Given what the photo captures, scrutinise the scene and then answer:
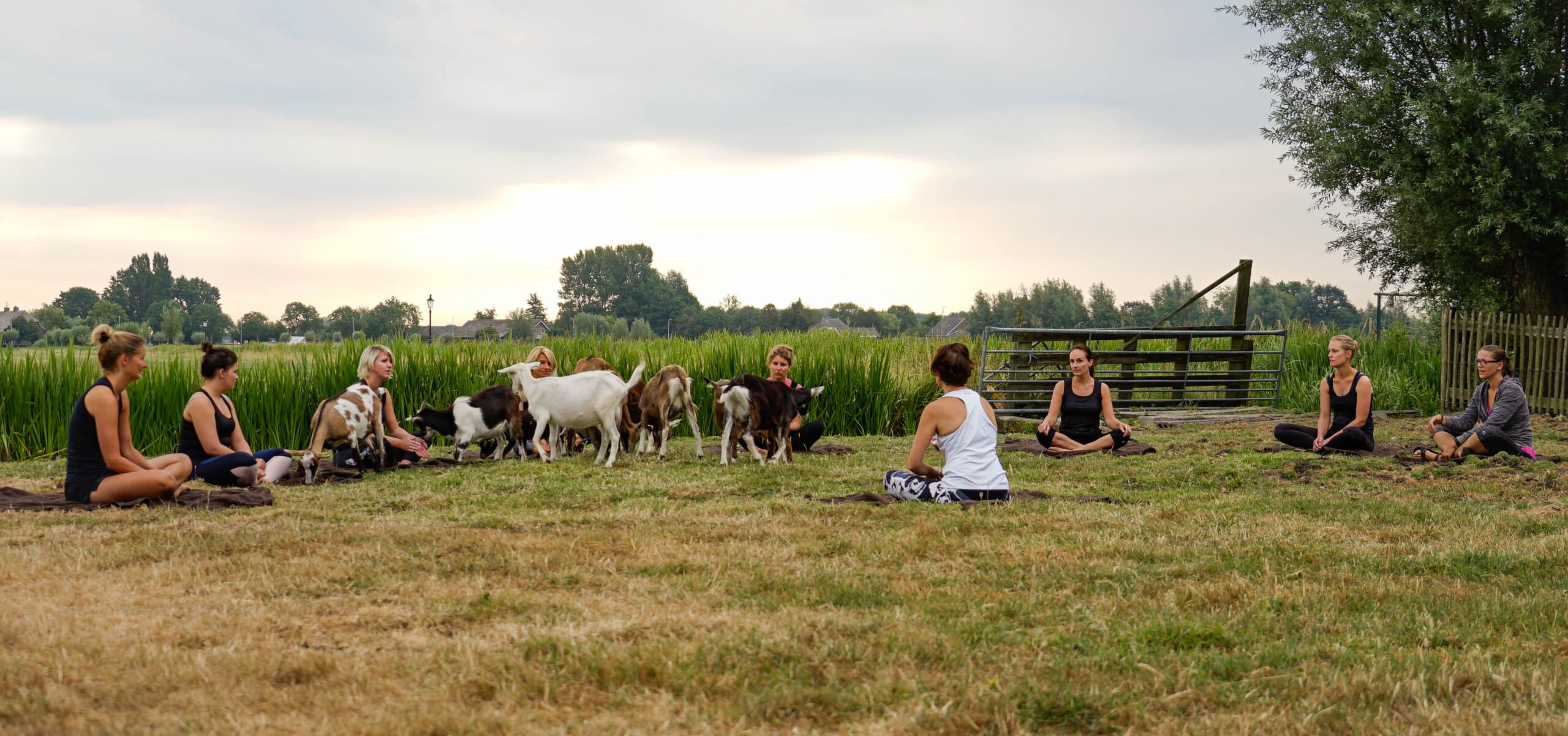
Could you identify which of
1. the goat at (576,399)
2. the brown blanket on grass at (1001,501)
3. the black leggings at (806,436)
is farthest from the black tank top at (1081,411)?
the goat at (576,399)

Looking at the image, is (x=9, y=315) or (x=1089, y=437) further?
(x=9, y=315)

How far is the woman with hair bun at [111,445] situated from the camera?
312 inches

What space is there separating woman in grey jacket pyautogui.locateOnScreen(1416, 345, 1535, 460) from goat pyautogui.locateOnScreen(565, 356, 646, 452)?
837 cm

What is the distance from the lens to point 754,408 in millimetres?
11008

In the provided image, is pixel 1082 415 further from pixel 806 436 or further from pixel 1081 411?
pixel 806 436

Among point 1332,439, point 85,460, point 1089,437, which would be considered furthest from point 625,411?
point 1332,439

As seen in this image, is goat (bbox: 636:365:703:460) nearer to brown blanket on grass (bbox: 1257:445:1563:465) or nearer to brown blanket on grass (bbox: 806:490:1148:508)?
brown blanket on grass (bbox: 806:490:1148:508)

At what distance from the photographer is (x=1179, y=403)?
2186 centimetres

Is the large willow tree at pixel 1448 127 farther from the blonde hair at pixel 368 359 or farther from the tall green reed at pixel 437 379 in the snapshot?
the blonde hair at pixel 368 359

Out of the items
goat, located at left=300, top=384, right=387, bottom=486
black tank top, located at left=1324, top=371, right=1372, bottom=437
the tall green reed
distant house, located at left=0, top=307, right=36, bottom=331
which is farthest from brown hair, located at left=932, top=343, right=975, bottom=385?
distant house, located at left=0, top=307, right=36, bottom=331

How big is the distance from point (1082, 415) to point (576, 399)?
233 inches

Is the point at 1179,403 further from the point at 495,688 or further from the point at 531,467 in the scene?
the point at 495,688

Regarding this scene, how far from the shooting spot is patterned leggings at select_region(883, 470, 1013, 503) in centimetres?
816

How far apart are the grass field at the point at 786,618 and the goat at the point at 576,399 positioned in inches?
111
